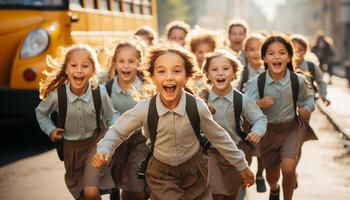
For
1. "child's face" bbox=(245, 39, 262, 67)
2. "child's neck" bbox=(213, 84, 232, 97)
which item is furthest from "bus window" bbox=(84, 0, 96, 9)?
"child's neck" bbox=(213, 84, 232, 97)

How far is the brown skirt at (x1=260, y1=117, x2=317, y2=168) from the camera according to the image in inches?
248

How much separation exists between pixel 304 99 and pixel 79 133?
6.59ft

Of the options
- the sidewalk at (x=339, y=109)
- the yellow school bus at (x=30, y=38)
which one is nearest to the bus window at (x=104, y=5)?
the yellow school bus at (x=30, y=38)

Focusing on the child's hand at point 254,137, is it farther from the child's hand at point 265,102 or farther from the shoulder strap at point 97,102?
the shoulder strap at point 97,102

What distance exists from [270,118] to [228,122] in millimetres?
803

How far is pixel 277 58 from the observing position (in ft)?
21.0

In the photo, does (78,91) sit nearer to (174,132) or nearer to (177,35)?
(174,132)

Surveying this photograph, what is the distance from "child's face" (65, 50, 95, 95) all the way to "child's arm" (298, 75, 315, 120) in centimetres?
180

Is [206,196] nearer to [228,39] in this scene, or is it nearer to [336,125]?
[228,39]

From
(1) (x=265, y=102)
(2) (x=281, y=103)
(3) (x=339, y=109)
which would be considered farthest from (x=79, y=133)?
(3) (x=339, y=109)

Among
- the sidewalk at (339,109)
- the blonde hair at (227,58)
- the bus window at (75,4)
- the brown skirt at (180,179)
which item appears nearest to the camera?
the brown skirt at (180,179)

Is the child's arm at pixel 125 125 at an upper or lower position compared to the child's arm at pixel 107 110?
upper

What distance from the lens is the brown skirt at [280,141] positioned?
6293mm

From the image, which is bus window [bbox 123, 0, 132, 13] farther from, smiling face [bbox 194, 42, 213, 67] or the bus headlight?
smiling face [bbox 194, 42, 213, 67]
